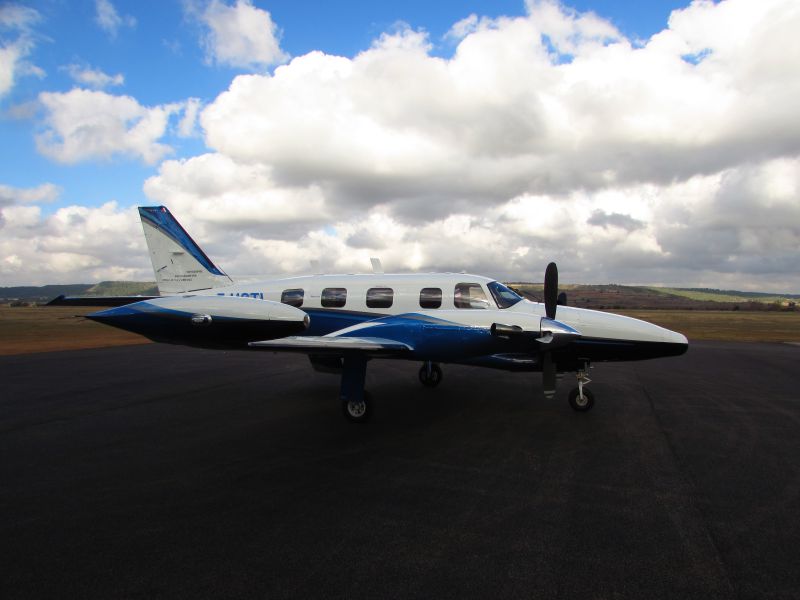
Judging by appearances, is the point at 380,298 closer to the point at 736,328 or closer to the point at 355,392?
the point at 355,392

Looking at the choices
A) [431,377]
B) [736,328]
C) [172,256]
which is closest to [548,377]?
[431,377]

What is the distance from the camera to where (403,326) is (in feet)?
25.8

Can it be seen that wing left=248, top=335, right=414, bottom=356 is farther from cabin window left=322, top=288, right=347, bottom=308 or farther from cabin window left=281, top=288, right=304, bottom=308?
cabin window left=281, top=288, right=304, bottom=308

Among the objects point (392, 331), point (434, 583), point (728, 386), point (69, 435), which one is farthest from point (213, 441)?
point (728, 386)

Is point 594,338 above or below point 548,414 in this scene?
above

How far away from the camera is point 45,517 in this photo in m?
4.55

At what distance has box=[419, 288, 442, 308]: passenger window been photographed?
9.55m

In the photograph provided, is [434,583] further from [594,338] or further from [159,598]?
[594,338]

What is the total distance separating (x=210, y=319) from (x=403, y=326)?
370cm

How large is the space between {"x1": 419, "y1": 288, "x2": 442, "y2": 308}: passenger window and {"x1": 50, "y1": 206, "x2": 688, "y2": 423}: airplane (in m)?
0.02

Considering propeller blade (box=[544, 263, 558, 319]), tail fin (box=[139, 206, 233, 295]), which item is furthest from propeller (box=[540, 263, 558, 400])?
tail fin (box=[139, 206, 233, 295])

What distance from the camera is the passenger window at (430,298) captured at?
9555 mm

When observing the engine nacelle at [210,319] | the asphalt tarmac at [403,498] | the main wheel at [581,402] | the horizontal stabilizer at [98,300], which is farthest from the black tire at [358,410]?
the horizontal stabilizer at [98,300]

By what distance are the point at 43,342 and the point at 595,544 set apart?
30379mm
